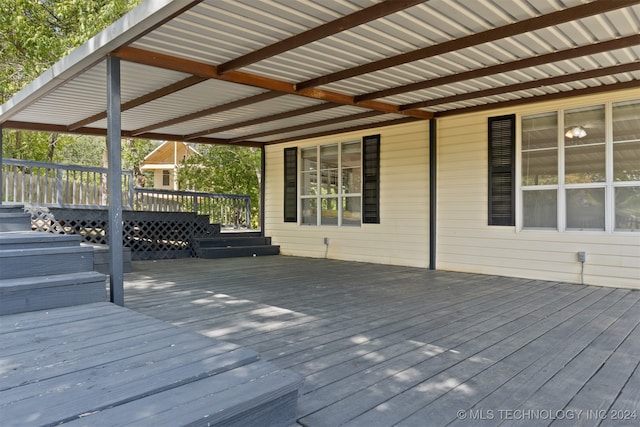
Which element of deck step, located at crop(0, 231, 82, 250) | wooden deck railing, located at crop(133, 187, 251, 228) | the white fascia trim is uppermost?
the white fascia trim

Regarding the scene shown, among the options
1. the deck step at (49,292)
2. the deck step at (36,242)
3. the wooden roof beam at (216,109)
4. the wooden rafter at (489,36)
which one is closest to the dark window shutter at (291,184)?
the wooden roof beam at (216,109)

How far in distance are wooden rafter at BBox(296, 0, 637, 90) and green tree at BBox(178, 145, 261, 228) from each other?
34.5 feet

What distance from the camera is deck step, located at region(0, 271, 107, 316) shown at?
290 centimetres

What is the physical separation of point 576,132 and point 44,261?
629 centimetres

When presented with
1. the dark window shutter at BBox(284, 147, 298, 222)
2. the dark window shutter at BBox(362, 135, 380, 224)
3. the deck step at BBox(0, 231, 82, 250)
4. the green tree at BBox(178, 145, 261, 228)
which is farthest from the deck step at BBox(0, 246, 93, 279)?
the green tree at BBox(178, 145, 261, 228)

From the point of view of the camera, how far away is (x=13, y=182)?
7027 millimetres

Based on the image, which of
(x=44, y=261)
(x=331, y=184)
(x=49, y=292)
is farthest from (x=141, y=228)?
(x=49, y=292)

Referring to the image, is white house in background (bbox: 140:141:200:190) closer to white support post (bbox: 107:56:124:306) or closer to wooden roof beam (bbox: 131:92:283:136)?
wooden roof beam (bbox: 131:92:283:136)

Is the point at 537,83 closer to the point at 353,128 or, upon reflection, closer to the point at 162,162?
the point at 353,128

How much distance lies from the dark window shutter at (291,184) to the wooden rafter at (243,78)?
3.27m

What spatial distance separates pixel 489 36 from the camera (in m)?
3.83

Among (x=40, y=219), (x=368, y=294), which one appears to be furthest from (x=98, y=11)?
(x=368, y=294)

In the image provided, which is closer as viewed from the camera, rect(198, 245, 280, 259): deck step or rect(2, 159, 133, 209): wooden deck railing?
rect(2, 159, 133, 209): wooden deck railing

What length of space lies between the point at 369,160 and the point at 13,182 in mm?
6194
